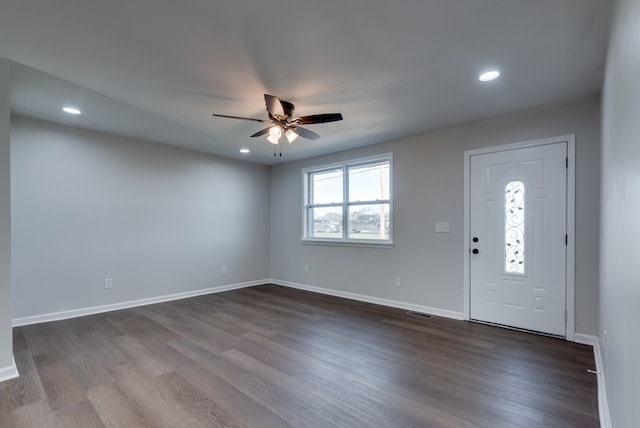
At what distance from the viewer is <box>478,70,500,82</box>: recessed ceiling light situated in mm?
2566

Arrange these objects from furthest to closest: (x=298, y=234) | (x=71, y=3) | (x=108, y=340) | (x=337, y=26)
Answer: (x=298, y=234)
(x=108, y=340)
(x=337, y=26)
(x=71, y=3)

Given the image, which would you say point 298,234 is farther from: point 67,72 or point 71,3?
point 71,3

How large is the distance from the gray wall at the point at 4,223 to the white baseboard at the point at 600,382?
410cm

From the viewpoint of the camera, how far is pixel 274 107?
274 centimetres

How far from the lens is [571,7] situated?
5.93ft

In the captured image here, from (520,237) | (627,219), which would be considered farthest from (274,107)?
(520,237)

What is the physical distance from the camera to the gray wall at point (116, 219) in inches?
147

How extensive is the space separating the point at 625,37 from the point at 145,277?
5.49 m

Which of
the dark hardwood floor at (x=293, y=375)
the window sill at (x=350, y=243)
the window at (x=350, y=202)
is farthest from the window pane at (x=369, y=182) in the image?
the dark hardwood floor at (x=293, y=375)

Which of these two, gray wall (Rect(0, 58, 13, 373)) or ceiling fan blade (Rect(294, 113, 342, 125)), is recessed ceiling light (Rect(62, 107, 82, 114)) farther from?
ceiling fan blade (Rect(294, 113, 342, 125))

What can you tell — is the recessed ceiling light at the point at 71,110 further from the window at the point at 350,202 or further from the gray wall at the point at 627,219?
the gray wall at the point at 627,219

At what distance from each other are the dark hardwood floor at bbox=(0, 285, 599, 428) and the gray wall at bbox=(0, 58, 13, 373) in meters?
0.30

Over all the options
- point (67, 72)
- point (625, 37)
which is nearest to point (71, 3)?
point (67, 72)

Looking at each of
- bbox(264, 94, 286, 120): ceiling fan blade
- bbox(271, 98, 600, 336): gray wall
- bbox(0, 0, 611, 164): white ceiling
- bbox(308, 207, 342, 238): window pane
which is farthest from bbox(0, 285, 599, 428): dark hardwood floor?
bbox(0, 0, 611, 164): white ceiling
